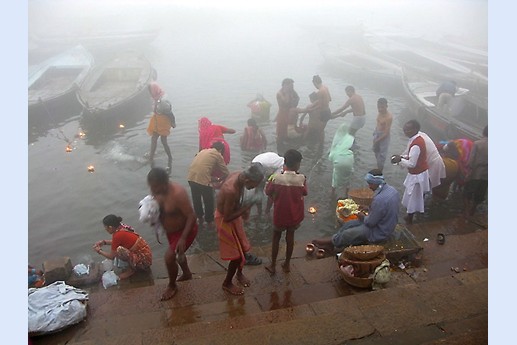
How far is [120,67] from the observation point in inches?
678

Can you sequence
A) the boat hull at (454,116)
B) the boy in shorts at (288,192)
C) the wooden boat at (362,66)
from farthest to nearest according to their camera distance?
the wooden boat at (362,66), the boat hull at (454,116), the boy in shorts at (288,192)

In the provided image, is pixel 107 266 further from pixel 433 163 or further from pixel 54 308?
pixel 433 163

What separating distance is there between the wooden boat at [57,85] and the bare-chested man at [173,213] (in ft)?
37.4

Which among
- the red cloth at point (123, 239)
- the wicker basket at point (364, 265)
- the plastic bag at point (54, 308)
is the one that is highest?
the red cloth at point (123, 239)

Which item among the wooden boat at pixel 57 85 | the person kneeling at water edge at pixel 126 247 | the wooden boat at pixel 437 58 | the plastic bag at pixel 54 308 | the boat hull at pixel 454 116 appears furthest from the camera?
the wooden boat at pixel 437 58

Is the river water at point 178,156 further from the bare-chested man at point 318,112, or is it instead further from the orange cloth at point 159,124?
the orange cloth at point 159,124

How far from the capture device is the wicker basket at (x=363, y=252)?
468 centimetres

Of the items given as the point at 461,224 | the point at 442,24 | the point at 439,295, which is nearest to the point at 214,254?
the point at 439,295

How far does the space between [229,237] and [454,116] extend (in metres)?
10.4

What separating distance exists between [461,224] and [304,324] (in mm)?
4229

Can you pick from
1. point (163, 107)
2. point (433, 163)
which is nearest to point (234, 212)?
point (433, 163)

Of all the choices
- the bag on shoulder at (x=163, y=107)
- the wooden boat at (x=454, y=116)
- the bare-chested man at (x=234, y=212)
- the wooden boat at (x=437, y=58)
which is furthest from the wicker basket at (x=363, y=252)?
the wooden boat at (x=437, y=58)

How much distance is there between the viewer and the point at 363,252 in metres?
4.70

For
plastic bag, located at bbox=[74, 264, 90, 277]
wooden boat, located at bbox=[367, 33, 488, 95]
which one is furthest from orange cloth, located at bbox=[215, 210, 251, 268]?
wooden boat, located at bbox=[367, 33, 488, 95]
